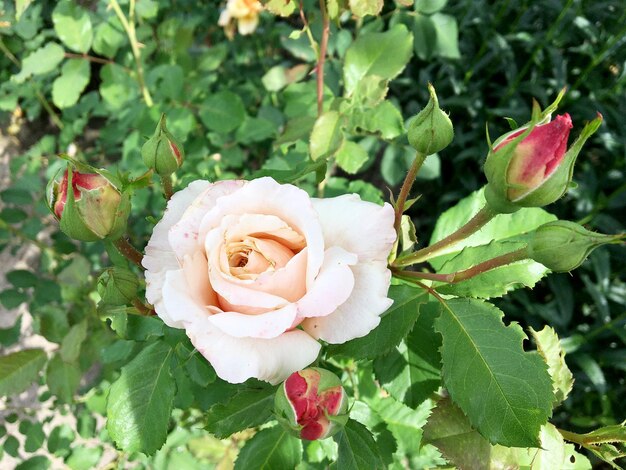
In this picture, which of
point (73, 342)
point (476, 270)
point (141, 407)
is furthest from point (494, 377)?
point (73, 342)

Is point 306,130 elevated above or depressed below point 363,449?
above

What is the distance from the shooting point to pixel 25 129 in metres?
3.01

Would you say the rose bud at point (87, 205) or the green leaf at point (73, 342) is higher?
the rose bud at point (87, 205)

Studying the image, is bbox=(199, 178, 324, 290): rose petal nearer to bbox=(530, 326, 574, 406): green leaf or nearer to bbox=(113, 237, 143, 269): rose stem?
bbox=(113, 237, 143, 269): rose stem

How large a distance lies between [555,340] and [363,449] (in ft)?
1.13

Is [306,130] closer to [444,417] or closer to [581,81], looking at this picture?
[444,417]

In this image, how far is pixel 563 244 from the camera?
0.56 meters

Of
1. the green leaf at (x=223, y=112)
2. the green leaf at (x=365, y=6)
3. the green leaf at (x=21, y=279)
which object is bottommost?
the green leaf at (x=21, y=279)

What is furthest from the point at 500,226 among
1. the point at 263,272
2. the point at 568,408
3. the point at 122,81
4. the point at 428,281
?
the point at 568,408

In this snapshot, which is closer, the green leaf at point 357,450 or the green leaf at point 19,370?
the green leaf at point 357,450

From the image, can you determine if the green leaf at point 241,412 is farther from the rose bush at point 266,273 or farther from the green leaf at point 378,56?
the green leaf at point 378,56

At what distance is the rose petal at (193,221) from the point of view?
545 millimetres

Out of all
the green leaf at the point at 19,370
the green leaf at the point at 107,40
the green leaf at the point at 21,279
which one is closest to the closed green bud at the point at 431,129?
the green leaf at the point at 19,370

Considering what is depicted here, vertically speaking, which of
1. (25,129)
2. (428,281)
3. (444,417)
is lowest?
(25,129)
